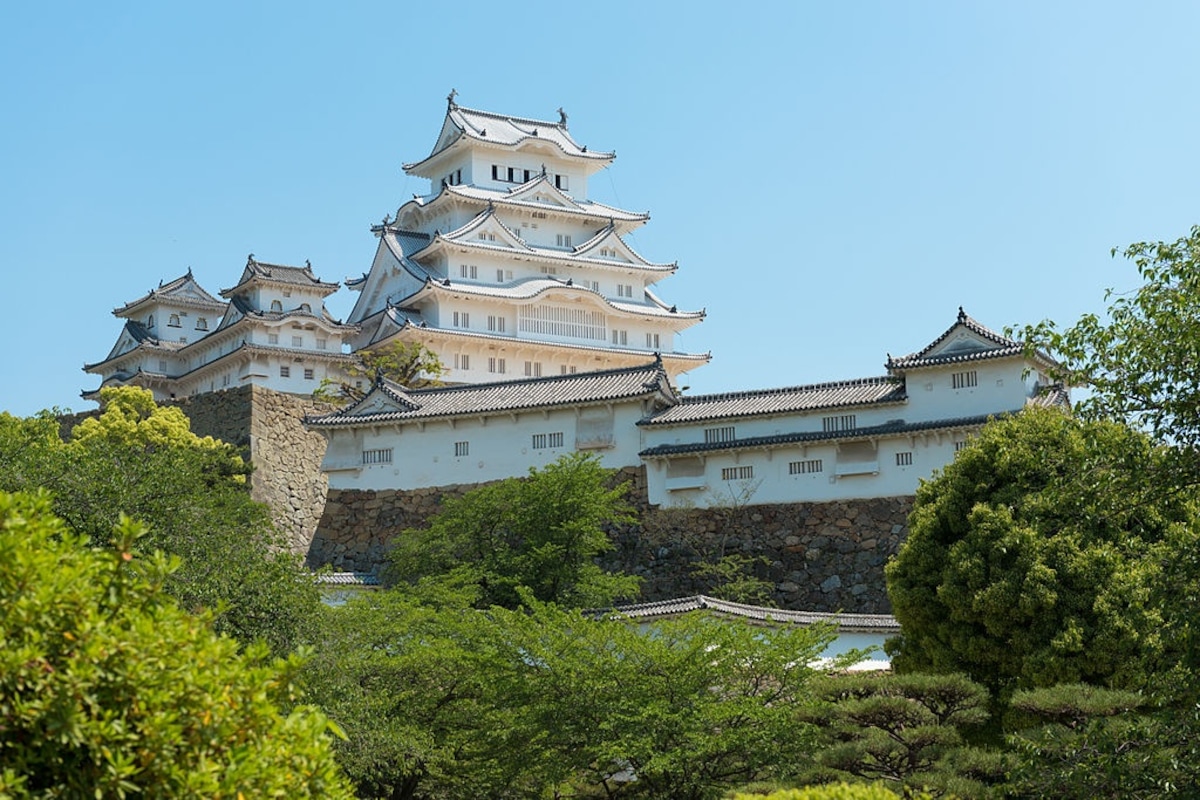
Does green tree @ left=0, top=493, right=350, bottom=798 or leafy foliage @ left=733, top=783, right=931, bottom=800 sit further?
leafy foliage @ left=733, top=783, right=931, bottom=800

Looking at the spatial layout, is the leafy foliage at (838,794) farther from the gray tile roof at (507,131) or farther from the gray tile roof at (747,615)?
the gray tile roof at (507,131)

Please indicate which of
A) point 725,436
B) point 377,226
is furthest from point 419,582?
point 377,226

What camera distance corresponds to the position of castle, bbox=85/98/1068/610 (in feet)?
92.4

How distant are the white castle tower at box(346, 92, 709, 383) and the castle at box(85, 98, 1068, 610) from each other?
0.25 feet

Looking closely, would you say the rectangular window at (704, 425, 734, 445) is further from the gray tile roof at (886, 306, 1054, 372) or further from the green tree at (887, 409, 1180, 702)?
the green tree at (887, 409, 1180, 702)

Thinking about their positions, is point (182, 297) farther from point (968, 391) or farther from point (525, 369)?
point (968, 391)

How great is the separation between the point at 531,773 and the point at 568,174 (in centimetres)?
3808

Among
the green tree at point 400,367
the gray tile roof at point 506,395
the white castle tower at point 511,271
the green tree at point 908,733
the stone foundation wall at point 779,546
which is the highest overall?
the white castle tower at point 511,271

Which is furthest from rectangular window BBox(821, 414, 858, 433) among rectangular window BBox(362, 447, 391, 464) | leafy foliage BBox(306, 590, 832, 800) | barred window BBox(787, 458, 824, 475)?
leafy foliage BBox(306, 590, 832, 800)

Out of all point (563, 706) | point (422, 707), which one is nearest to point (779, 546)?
point (422, 707)

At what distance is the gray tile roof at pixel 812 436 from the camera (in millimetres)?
27453

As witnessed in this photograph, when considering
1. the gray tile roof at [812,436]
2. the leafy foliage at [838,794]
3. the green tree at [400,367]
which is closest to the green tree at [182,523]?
the leafy foliage at [838,794]

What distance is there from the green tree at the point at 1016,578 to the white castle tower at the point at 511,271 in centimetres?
2820

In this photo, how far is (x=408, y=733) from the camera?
59.4 ft
